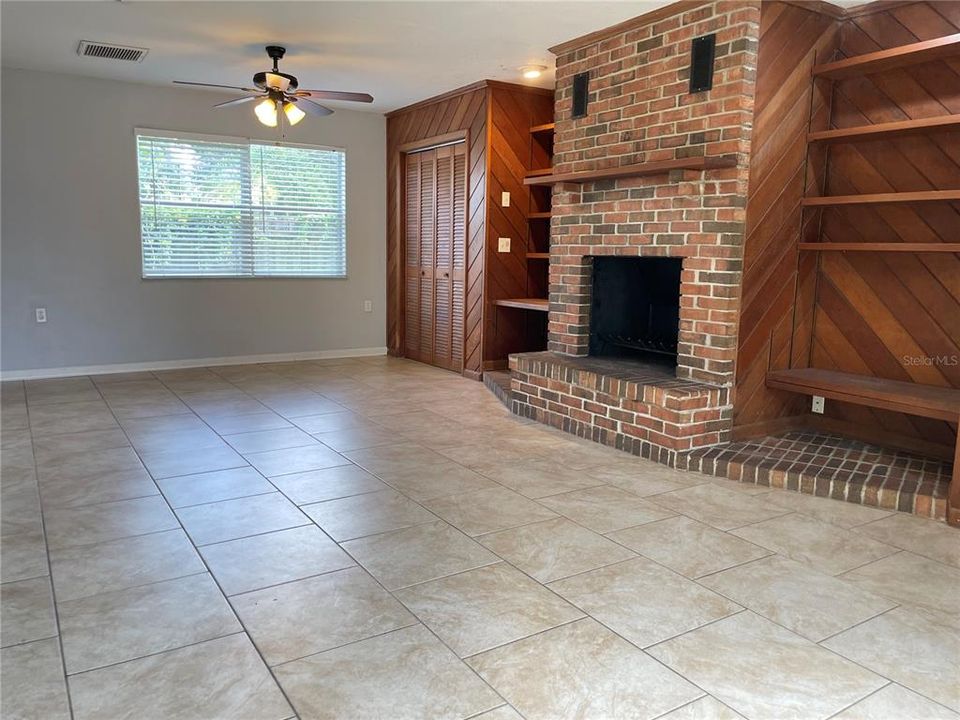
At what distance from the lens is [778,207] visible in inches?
150

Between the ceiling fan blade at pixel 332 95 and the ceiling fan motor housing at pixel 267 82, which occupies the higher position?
the ceiling fan motor housing at pixel 267 82

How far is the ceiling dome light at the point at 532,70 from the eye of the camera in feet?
17.1

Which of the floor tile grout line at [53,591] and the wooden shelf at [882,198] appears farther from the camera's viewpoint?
the wooden shelf at [882,198]

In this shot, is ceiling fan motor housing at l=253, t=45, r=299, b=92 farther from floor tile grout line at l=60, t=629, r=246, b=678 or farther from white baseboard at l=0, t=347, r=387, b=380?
floor tile grout line at l=60, t=629, r=246, b=678

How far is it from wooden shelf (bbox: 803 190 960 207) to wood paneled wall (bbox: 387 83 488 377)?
279 centimetres

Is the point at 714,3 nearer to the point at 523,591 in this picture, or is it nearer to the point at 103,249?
the point at 523,591

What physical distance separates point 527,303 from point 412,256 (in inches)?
75.1

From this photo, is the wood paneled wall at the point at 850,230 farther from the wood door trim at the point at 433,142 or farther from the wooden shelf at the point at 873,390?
the wood door trim at the point at 433,142

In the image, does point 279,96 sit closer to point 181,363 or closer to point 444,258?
point 444,258

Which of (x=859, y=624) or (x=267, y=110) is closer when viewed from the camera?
(x=859, y=624)

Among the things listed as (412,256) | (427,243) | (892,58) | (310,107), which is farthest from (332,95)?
(892,58)

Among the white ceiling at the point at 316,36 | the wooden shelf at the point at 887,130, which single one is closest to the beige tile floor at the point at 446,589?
the wooden shelf at the point at 887,130

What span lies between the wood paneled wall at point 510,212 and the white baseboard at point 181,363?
1945mm

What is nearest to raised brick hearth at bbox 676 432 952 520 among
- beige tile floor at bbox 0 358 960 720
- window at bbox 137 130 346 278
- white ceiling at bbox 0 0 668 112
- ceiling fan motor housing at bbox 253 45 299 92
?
beige tile floor at bbox 0 358 960 720
